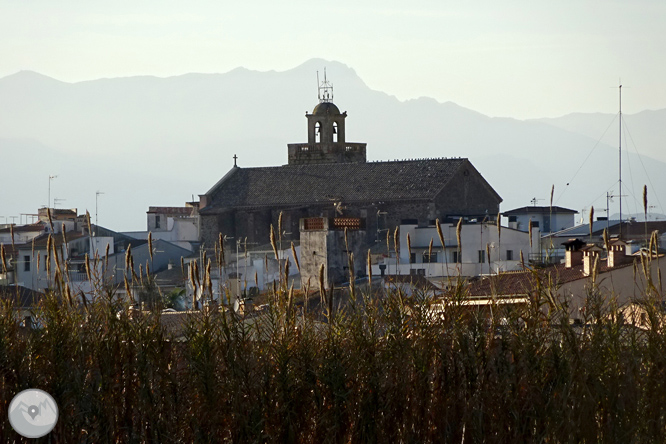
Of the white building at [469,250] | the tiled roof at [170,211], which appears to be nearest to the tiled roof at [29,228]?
the tiled roof at [170,211]

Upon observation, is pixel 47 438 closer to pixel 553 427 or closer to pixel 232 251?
pixel 553 427

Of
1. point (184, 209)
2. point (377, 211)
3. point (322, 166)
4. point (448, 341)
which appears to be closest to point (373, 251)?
point (377, 211)

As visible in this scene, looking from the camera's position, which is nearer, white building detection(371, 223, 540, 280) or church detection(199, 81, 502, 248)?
white building detection(371, 223, 540, 280)

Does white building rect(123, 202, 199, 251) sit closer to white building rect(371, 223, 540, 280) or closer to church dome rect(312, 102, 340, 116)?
church dome rect(312, 102, 340, 116)

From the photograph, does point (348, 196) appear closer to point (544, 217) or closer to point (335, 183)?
point (335, 183)

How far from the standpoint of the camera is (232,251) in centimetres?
5872

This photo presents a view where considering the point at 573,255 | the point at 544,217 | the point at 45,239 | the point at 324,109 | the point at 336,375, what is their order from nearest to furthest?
1. the point at 336,375
2. the point at 573,255
3. the point at 45,239
4. the point at 544,217
5. the point at 324,109

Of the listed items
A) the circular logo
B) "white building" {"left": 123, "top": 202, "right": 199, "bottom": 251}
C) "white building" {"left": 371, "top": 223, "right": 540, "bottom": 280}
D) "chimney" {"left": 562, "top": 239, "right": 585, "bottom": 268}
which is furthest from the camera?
"white building" {"left": 123, "top": 202, "right": 199, "bottom": 251}

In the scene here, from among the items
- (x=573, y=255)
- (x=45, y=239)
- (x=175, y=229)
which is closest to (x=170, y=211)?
(x=175, y=229)

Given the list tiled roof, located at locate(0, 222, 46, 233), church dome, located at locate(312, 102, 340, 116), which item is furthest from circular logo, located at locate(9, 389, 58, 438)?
church dome, located at locate(312, 102, 340, 116)

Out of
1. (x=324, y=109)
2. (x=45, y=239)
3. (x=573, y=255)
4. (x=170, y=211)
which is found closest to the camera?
(x=573, y=255)

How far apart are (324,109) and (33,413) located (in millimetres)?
59986

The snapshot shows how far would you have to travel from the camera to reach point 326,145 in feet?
233

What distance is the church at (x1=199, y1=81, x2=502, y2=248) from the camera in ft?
189
